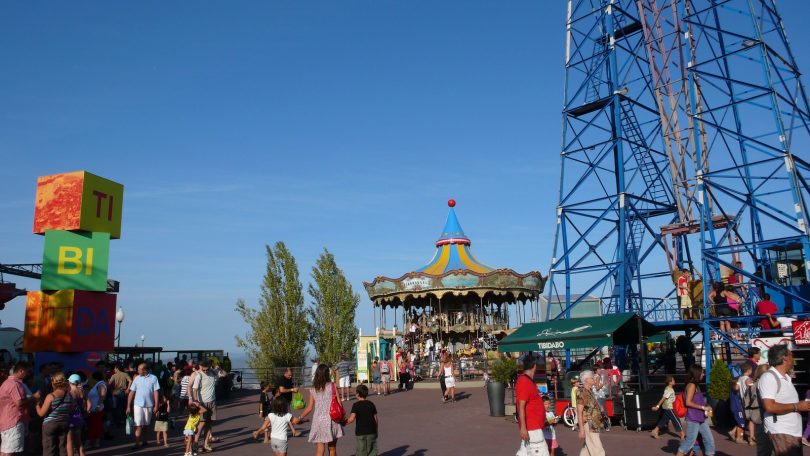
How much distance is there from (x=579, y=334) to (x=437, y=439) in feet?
16.3

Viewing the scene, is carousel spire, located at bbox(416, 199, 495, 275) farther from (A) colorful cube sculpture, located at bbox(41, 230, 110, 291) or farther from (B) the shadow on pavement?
(B) the shadow on pavement

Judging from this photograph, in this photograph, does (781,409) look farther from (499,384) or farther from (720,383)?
(499,384)

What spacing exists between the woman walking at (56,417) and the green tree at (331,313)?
31.3 metres

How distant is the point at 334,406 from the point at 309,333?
106 feet

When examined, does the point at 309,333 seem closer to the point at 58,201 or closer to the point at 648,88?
the point at 58,201

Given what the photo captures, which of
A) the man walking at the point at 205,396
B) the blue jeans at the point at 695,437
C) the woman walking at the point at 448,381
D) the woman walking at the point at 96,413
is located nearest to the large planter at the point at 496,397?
the woman walking at the point at 448,381

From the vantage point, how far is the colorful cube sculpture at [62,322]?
63.5 ft

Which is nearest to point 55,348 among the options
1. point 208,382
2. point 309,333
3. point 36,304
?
point 36,304

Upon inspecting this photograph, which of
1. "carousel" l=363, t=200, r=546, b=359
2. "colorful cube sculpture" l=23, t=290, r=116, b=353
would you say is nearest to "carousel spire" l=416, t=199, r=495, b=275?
"carousel" l=363, t=200, r=546, b=359

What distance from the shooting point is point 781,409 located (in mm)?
5758

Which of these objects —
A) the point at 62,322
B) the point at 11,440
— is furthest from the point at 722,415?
the point at 62,322

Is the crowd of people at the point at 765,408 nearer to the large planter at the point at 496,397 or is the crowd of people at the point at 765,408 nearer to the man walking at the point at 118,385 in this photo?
the large planter at the point at 496,397

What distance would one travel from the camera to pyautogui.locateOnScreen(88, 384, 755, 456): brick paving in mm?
11445

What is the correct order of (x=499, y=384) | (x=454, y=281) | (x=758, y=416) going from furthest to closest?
(x=454, y=281) → (x=499, y=384) → (x=758, y=416)
